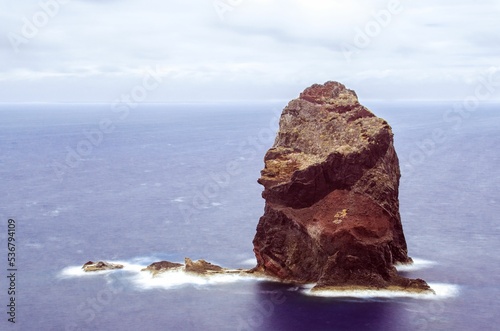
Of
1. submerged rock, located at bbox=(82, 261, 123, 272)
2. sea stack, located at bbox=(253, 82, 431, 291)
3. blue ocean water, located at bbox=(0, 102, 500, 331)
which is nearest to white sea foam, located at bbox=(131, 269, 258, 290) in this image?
blue ocean water, located at bbox=(0, 102, 500, 331)

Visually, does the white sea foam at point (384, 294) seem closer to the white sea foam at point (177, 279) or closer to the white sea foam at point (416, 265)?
the white sea foam at point (416, 265)

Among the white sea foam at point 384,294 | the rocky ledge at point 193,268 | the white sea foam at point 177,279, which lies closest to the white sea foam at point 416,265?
the white sea foam at point 384,294

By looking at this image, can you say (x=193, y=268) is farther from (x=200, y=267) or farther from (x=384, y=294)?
(x=384, y=294)

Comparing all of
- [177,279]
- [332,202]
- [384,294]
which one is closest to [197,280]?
[177,279]

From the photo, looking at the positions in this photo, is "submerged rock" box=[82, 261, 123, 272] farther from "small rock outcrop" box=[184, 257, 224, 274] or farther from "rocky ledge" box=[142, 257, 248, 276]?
"small rock outcrop" box=[184, 257, 224, 274]

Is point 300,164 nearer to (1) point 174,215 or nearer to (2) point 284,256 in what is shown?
(2) point 284,256

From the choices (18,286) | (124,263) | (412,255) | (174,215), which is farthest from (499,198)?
(18,286)

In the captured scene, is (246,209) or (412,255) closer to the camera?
(412,255)
